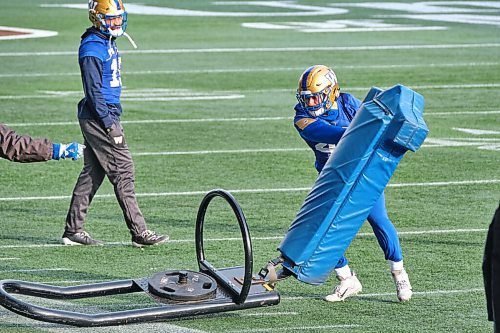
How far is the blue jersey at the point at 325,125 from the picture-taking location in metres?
7.80

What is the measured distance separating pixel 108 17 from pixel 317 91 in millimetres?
2267

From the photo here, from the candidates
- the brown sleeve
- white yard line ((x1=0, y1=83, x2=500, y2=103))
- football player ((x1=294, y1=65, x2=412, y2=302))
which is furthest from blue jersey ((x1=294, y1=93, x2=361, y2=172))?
white yard line ((x1=0, y1=83, x2=500, y2=103))

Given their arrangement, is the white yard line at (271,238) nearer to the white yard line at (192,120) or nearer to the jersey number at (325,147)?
the jersey number at (325,147)

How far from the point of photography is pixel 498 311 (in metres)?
5.06

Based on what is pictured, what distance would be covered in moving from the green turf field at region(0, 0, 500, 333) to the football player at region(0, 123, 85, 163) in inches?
39.6

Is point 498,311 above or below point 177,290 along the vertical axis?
above

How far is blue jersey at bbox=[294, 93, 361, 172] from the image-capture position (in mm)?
7801

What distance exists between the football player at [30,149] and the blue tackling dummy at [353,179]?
137cm

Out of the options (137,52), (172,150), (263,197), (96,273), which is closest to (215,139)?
(172,150)

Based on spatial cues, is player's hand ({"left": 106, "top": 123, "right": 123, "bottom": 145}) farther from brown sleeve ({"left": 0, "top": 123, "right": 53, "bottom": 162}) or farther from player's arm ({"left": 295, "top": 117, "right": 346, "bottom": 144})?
brown sleeve ({"left": 0, "top": 123, "right": 53, "bottom": 162})

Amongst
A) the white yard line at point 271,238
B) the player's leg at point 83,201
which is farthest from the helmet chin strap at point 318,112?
the player's leg at point 83,201

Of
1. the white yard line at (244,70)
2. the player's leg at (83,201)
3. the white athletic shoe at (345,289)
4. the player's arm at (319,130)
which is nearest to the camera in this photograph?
the player's arm at (319,130)

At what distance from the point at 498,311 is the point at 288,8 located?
28.2 m

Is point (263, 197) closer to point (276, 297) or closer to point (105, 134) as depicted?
point (105, 134)
